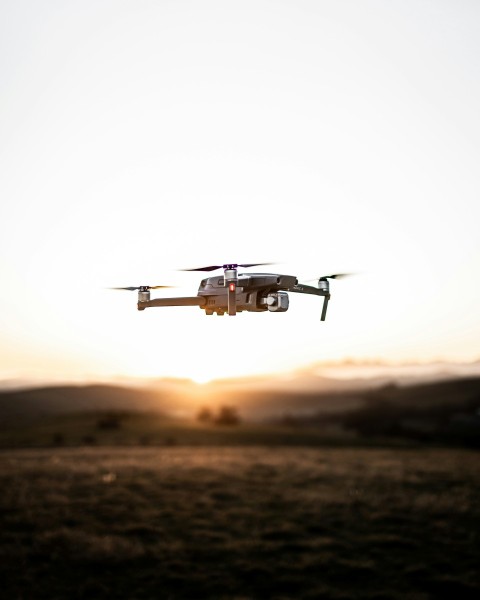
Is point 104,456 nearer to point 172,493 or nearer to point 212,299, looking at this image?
point 172,493

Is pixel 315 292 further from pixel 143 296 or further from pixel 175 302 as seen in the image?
pixel 143 296

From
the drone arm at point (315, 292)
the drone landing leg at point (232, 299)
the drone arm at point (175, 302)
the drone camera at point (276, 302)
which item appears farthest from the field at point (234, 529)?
the drone camera at point (276, 302)

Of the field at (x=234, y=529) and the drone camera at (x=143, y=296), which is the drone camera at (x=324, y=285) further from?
the field at (x=234, y=529)

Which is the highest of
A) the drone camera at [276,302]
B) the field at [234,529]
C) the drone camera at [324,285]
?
the drone camera at [324,285]

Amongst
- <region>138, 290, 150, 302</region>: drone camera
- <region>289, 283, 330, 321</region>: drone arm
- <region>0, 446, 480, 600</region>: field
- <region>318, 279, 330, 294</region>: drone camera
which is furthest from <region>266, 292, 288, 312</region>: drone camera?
<region>0, 446, 480, 600</region>: field

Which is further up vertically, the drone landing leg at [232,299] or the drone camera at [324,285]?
the drone camera at [324,285]

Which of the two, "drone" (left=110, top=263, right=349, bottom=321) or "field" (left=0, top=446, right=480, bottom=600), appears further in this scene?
"field" (left=0, top=446, right=480, bottom=600)

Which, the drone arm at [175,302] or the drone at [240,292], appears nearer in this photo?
the drone at [240,292]

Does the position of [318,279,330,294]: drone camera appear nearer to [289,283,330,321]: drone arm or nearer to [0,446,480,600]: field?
[289,283,330,321]: drone arm

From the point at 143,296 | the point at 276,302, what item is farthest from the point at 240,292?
the point at 143,296
